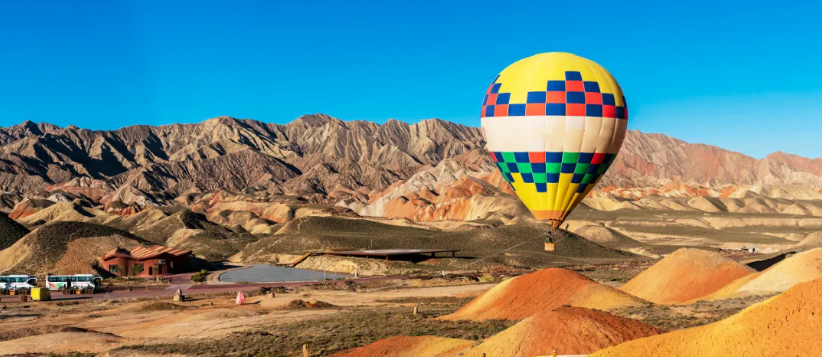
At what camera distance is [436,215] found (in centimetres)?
19462

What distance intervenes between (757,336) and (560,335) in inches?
293

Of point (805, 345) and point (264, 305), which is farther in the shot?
point (264, 305)

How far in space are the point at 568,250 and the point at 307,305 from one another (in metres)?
66.4

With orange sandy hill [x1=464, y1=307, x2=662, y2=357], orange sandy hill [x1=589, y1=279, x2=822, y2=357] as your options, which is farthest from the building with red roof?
orange sandy hill [x1=589, y1=279, x2=822, y2=357]

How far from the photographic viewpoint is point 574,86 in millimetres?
42562

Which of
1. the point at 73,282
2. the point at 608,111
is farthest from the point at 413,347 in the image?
the point at 73,282

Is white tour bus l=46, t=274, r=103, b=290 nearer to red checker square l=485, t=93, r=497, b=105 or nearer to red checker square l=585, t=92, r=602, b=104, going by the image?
red checker square l=485, t=93, r=497, b=105

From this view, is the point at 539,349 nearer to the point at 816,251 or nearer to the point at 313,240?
the point at 816,251

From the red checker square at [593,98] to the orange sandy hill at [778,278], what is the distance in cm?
1402

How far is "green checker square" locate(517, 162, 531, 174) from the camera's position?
43.7 metres

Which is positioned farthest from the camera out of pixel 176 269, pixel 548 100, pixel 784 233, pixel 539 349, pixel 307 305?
pixel 784 233

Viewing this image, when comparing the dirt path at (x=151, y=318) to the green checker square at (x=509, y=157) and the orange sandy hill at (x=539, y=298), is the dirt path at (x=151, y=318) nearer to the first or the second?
the orange sandy hill at (x=539, y=298)

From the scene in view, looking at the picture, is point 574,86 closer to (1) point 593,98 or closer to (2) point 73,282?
(1) point 593,98

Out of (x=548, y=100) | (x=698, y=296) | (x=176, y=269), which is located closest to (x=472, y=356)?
(x=548, y=100)
